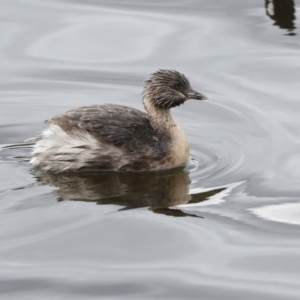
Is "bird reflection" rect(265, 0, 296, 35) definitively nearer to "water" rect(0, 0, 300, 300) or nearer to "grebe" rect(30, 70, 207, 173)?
"water" rect(0, 0, 300, 300)

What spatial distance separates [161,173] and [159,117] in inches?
27.8

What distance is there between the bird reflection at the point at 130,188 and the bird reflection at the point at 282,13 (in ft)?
17.6

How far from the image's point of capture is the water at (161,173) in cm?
757

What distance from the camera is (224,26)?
14.9 m

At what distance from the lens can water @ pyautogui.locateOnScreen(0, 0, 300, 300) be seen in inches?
298

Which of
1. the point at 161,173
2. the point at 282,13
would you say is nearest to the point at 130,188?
the point at 161,173

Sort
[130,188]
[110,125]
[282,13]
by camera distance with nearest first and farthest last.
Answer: [130,188] < [110,125] < [282,13]

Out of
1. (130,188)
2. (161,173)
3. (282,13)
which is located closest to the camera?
(130,188)

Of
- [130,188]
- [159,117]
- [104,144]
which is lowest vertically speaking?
[130,188]

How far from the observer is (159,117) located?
10531 millimetres

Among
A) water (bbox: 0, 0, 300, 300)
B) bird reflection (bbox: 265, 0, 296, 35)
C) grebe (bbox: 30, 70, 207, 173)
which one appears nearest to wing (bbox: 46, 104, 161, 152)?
grebe (bbox: 30, 70, 207, 173)

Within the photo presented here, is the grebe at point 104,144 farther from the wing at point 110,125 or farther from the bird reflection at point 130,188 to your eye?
the bird reflection at point 130,188

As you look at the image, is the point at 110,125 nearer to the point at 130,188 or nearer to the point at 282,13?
the point at 130,188

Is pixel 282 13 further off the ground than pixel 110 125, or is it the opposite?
pixel 282 13
